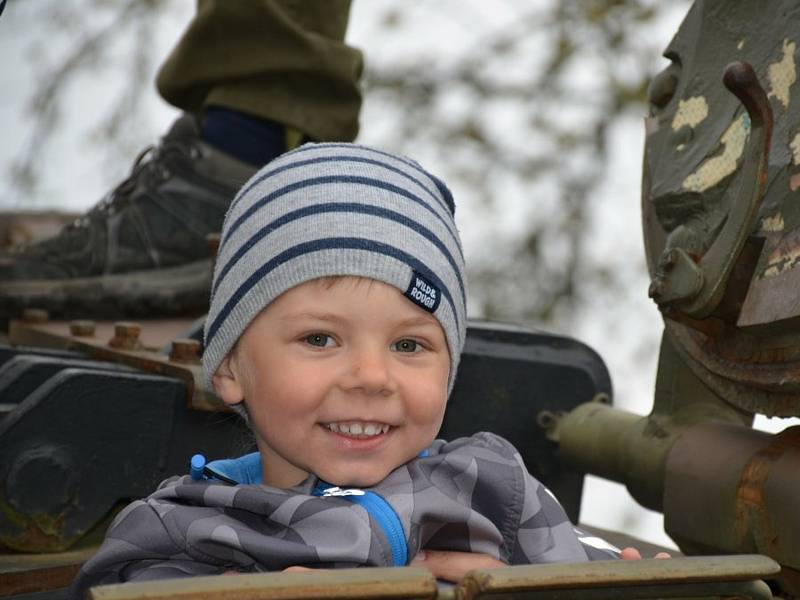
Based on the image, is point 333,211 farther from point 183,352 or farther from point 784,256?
point 183,352

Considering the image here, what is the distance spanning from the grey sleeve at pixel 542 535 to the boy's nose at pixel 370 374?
0.69 feet

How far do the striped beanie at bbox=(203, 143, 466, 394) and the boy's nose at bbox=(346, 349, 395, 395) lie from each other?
0.07 metres

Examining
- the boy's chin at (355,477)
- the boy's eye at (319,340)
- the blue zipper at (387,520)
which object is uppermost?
the boy's eye at (319,340)

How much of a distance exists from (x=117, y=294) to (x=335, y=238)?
4.24ft

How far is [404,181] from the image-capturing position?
1.52 m

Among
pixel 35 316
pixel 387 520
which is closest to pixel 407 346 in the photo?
pixel 387 520

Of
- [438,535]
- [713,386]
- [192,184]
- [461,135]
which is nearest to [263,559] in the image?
[438,535]

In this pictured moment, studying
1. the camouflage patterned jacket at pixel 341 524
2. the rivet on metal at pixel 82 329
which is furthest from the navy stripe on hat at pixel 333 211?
the rivet on metal at pixel 82 329

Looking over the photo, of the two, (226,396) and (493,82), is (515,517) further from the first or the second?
(493,82)

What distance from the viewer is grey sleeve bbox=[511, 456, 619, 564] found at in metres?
1.50

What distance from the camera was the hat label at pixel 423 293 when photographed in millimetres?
1433

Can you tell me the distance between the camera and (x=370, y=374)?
138cm

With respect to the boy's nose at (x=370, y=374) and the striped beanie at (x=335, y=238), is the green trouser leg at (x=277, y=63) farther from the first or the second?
the boy's nose at (x=370, y=374)

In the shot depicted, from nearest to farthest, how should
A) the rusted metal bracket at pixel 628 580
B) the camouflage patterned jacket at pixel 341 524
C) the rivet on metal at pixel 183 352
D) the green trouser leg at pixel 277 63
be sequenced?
the rusted metal bracket at pixel 628 580, the camouflage patterned jacket at pixel 341 524, the rivet on metal at pixel 183 352, the green trouser leg at pixel 277 63
